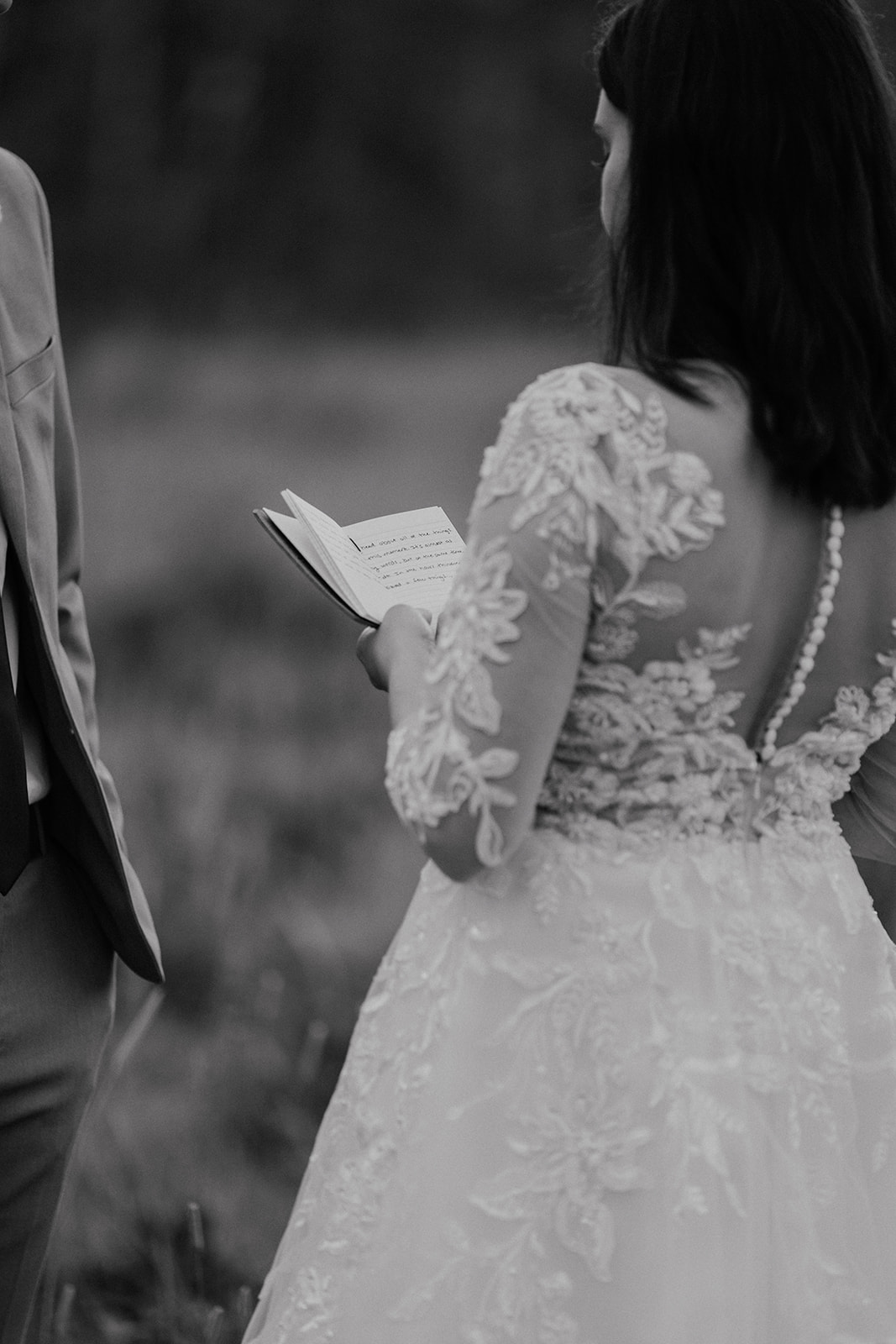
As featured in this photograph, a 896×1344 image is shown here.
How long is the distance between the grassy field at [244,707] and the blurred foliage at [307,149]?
0.55 feet

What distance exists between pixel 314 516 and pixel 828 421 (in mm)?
482

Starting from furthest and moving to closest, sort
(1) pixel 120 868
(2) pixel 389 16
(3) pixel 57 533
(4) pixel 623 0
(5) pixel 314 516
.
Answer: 1. (2) pixel 389 16
2. (3) pixel 57 533
3. (1) pixel 120 868
4. (5) pixel 314 516
5. (4) pixel 623 0

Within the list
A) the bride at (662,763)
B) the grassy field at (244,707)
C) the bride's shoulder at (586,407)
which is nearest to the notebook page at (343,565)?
the bride at (662,763)

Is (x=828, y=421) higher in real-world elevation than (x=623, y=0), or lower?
lower

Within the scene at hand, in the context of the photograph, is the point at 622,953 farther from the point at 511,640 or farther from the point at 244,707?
the point at 244,707

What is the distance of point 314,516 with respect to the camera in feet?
4.77

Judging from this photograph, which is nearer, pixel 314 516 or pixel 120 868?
pixel 314 516

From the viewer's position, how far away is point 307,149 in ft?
13.4

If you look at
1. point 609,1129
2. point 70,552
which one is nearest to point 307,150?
point 70,552

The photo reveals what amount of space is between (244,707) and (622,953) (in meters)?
2.91

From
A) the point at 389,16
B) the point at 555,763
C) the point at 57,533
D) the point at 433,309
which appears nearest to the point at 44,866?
the point at 57,533

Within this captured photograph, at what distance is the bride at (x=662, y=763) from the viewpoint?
115 centimetres

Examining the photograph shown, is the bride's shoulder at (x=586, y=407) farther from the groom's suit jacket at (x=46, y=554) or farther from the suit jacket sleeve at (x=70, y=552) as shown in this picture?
the suit jacket sleeve at (x=70, y=552)

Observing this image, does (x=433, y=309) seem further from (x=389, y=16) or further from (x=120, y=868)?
(x=120, y=868)
